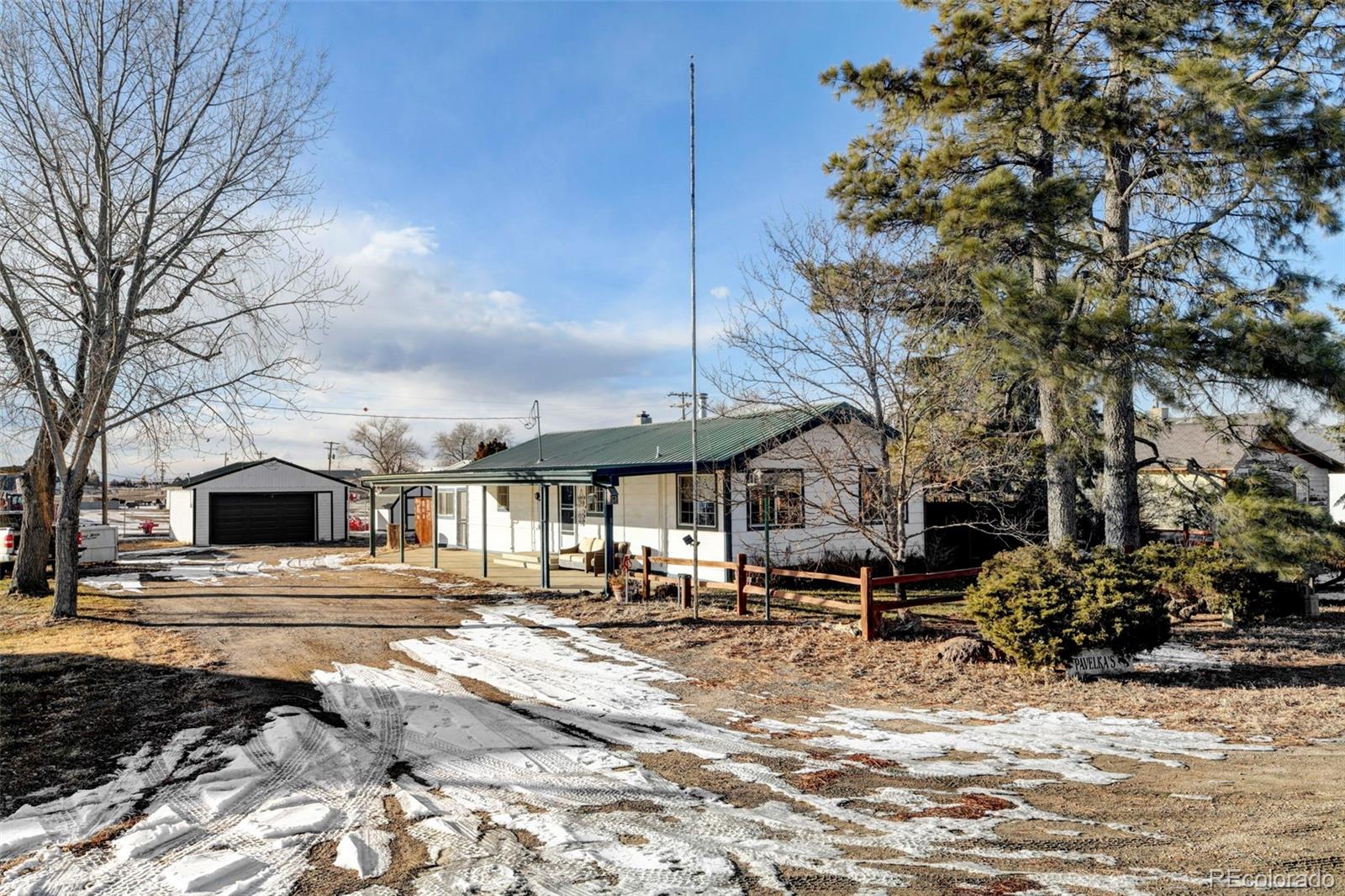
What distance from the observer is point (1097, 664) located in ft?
29.3

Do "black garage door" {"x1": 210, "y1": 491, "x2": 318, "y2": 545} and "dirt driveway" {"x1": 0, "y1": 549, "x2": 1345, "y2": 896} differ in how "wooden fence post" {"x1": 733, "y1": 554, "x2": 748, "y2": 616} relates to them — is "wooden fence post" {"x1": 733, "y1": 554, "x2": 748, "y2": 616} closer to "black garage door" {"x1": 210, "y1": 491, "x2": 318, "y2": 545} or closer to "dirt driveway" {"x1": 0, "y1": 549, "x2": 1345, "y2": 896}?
"dirt driveway" {"x1": 0, "y1": 549, "x2": 1345, "y2": 896}

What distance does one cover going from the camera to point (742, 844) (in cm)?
458

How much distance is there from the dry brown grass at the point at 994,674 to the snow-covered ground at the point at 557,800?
2.13 ft

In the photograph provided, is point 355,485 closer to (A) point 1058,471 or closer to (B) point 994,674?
(A) point 1058,471

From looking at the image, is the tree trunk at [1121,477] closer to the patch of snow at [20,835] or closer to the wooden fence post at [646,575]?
the wooden fence post at [646,575]

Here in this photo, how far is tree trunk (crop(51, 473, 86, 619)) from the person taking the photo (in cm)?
1312

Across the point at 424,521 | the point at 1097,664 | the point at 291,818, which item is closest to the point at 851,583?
the point at 1097,664

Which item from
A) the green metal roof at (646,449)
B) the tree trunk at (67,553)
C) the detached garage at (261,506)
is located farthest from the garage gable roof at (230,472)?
the tree trunk at (67,553)

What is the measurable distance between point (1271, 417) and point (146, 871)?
42.9ft

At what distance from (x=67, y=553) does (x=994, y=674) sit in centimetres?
1395

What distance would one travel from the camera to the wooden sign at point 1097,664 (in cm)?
885

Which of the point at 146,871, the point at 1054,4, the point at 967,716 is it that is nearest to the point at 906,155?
the point at 1054,4

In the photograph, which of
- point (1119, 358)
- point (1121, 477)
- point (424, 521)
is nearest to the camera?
point (1119, 358)

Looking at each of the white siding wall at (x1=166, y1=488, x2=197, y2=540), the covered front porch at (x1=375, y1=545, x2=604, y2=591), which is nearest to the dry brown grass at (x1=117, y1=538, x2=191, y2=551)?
the white siding wall at (x1=166, y1=488, x2=197, y2=540)
